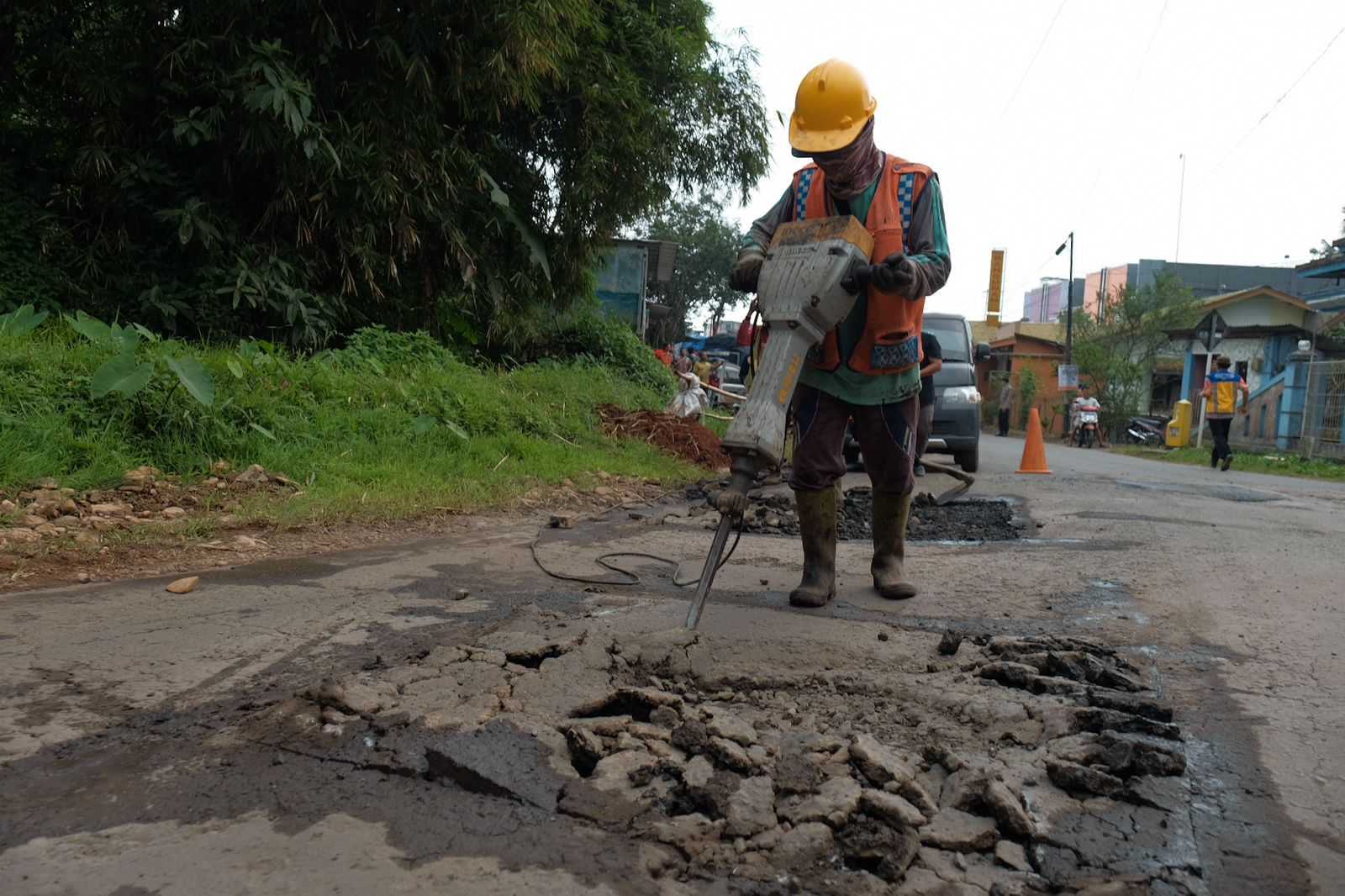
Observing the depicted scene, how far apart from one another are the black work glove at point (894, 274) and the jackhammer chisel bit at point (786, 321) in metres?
0.05

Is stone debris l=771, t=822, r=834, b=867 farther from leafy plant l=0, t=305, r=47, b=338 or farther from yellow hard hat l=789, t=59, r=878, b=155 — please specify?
leafy plant l=0, t=305, r=47, b=338

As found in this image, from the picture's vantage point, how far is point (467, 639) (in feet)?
8.82

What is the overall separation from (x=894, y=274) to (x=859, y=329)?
15.5 inches

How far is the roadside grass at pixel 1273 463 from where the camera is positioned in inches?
575

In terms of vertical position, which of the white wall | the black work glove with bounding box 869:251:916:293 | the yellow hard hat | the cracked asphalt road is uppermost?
the white wall

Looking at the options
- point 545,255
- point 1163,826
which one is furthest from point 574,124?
point 1163,826

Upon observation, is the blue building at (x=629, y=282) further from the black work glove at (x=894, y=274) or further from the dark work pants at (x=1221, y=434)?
the black work glove at (x=894, y=274)

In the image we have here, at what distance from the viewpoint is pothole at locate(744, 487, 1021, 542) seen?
17.3 ft

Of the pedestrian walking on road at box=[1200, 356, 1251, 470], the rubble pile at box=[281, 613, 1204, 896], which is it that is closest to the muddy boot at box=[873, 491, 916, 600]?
the rubble pile at box=[281, 613, 1204, 896]

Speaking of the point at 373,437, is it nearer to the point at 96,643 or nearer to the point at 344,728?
the point at 96,643

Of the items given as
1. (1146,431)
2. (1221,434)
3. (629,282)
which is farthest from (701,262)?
(1221,434)

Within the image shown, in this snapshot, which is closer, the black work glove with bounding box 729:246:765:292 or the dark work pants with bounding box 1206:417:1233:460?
the black work glove with bounding box 729:246:765:292

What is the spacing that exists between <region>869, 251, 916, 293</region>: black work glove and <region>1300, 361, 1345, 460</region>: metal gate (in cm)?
1726

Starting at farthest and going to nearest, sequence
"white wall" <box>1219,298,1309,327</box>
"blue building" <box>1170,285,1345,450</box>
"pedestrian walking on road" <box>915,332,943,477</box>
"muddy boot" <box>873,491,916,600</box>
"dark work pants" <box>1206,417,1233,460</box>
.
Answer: "white wall" <box>1219,298,1309,327</box>, "blue building" <box>1170,285,1345,450</box>, "dark work pants" <box>1206,417,1233,460</box>, "pedestrian walking on road" <box>915,332,943,477</box>, "muddy boot" <box>873,491,916,600</box>
